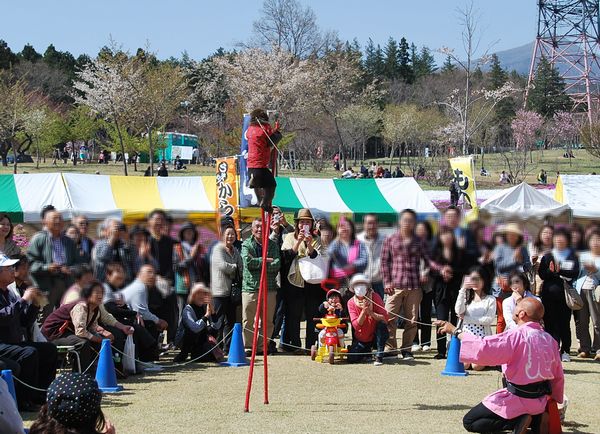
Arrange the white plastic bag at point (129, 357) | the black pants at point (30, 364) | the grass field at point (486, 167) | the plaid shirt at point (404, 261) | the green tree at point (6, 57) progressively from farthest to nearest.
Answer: the green tree at point (6, 57)
the grass field at point (486, 167)
the plaid shirt at point (404, 261)
the white plastic bag at point (129, 357)
the black pants at point (30, 364)

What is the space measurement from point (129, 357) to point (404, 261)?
3.66 meters

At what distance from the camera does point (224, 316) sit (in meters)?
10.9

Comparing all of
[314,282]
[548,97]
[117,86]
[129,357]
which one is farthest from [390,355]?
[548,97]

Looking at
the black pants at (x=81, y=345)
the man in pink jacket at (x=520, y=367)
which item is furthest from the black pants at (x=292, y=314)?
the man in pink jacket at (x=520, y=367)

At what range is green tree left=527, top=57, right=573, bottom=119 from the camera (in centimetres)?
6762

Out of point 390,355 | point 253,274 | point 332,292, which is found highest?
point 253,274

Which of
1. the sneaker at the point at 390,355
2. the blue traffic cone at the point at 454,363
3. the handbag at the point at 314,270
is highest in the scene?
the handbag at the point at 314,270

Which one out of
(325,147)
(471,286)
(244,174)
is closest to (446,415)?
(471,286)

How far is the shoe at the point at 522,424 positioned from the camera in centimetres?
637

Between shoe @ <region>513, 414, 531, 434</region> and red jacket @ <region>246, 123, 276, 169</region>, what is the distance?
3.16 meters

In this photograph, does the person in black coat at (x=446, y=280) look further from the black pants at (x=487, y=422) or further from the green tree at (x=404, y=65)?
the green tree at (x=404, y=65)

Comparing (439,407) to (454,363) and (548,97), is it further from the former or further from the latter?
(548,97)

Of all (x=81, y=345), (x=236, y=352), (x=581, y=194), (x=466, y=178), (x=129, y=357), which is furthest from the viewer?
(x=581, y=194)

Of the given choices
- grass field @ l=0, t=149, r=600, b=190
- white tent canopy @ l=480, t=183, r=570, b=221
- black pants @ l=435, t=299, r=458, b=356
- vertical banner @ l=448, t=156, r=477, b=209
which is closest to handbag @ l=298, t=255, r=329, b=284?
black pants @ l=435, t=299, r=458, b=356
